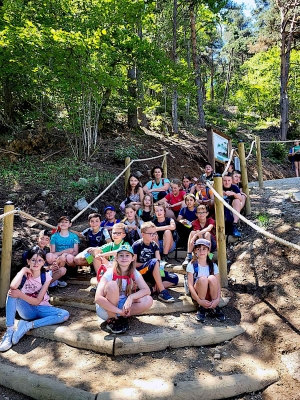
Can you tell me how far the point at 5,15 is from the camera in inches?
286

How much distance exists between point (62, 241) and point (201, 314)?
236cm

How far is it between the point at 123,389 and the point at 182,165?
8996 millimetres

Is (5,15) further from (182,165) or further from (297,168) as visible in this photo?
(297,168)

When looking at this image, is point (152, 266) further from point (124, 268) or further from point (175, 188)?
point (175, 188)

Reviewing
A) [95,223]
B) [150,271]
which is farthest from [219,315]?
[95,223]

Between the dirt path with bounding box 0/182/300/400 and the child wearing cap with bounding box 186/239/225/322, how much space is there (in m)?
0.13

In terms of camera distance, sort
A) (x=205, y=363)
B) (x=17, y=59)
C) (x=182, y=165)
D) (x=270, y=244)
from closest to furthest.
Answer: (x=205, y=363) → (x=270, y=244) → (x=17, y=59) → (x=182, y=165)

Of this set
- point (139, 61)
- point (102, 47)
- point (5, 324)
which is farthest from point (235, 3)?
point (5, 324)

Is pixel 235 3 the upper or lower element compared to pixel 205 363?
upper

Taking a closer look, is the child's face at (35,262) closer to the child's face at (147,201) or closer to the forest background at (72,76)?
the child's face at (147,201)

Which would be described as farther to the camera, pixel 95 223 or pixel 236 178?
pixel 236 178

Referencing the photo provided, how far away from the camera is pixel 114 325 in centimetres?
326

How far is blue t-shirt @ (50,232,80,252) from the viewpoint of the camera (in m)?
4.77

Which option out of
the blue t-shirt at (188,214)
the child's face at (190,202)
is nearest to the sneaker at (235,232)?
the blue t-shirt at (188,214)
